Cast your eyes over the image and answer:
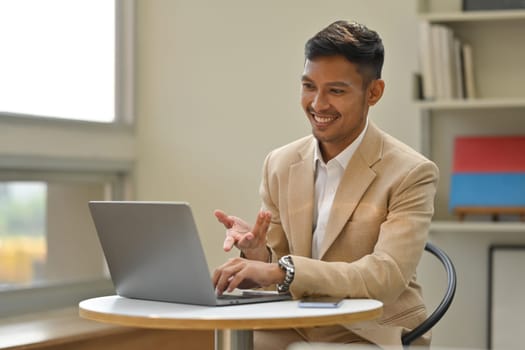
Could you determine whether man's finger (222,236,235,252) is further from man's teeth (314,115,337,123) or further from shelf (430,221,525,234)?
shelf (430,221,525,234)

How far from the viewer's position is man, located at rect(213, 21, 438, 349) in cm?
217

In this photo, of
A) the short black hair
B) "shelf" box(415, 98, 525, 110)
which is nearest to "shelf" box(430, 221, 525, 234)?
"shelf" box(415, 98, 525, 110)

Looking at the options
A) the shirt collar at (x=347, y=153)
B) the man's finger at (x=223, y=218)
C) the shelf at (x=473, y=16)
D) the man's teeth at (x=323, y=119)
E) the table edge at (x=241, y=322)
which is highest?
the shelf at (x=473, y=16)

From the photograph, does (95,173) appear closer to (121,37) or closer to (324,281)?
(121,37)

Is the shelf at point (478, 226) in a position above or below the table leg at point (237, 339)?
above

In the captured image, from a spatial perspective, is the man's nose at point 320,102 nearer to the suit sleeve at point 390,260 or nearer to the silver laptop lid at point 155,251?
the suit sleeve at point 390,260

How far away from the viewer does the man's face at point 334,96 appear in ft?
7.43

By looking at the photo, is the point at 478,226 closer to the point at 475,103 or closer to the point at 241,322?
the point at 475,103

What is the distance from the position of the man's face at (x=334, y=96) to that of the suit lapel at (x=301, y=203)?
11 centimetres

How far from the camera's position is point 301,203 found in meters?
2.39

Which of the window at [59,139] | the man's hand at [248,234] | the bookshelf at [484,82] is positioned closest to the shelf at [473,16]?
the bookshelf at [484,82]

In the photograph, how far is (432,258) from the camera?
3881mm

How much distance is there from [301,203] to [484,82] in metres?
1.70

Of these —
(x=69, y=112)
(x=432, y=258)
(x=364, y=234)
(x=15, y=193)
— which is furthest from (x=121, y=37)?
(x=364, y=234)
